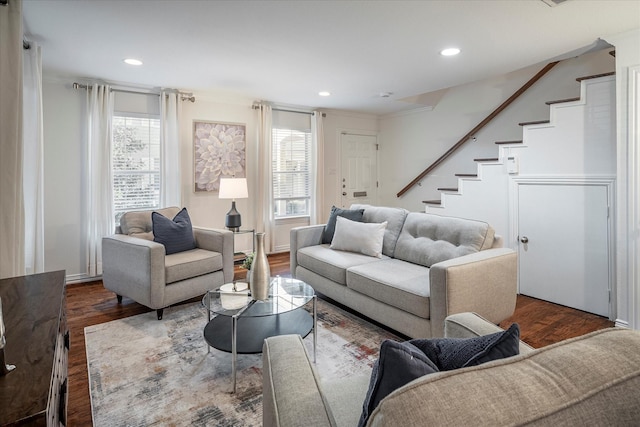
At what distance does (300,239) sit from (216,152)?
6.76ft

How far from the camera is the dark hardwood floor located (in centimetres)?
212

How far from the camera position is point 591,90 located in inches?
120

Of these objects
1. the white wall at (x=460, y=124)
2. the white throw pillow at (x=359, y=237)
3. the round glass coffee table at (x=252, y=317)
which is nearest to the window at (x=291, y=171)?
the white wall at (x=460, y=124)

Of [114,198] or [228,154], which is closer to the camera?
[114,198]

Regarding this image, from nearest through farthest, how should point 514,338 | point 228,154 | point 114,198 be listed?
point 514,338
point 114,198
point 228,154

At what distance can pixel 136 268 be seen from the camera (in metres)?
2.97

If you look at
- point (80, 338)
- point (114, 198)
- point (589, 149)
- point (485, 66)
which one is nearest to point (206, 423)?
point (80, 338)

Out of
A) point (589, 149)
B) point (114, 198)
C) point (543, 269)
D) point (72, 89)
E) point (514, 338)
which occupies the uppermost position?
point (72, 89)

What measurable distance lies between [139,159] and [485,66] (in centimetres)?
415

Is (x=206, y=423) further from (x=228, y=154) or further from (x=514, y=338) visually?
(x=228, y=154)

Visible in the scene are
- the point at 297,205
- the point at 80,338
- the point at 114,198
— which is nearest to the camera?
the point at 80,338

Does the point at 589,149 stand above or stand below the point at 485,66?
below

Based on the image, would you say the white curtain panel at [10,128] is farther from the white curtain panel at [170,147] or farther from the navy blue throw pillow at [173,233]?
the white curtain panel at [170,147]

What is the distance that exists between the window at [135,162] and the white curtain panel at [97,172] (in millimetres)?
139
